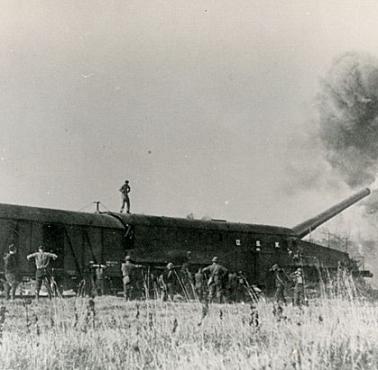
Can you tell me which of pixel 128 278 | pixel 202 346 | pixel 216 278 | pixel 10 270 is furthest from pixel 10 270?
pixel 202 346

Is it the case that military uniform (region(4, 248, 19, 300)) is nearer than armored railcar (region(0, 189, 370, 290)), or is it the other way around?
military uniform (region(4, 248, 19, 300))

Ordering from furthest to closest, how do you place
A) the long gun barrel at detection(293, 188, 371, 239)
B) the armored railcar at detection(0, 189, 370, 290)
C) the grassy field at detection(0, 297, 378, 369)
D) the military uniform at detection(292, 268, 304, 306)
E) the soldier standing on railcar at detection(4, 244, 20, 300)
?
the long gun barrel at detection(293, 188, 371, 239) → the armored railcar at detection(0, 189, 370, 290) → the soldier standing on railcar at detection(4, 244, 20, 300) → the military uniform at detection(292, 268, 304, 306) → the grassy field at detection(0, 297, 378, 369)

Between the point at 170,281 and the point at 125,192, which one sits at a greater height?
the point at 125,192

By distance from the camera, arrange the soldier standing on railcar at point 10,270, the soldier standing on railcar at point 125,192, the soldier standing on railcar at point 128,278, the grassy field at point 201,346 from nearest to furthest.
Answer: the grassy field at point 201,346, the soldier standing on railcar at point 10,270, the soldier standing on railcar at point 128,278, the soldier standing on railcar at point 125,192

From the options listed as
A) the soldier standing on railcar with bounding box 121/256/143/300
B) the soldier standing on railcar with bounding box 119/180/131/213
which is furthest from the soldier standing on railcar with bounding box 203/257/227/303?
the soldier standing on railcar with bounding box 119/180/131/213

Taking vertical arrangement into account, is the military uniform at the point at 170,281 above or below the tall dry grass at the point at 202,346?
above

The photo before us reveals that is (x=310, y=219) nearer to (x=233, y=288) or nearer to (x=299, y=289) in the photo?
(x=233, y=288)

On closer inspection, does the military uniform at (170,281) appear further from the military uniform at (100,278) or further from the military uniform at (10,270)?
the military uniform at (10,270)

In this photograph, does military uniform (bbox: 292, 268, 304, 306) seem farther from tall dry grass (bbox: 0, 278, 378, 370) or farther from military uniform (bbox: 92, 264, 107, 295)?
military uniform (bbox: 92, 264, 107, 295)

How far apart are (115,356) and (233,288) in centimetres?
1152

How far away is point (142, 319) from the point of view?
9.47 meters

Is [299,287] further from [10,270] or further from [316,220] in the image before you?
[316,220]

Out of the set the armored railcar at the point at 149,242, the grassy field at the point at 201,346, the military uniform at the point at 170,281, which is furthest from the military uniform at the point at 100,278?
the grassy field at the point at 201,346

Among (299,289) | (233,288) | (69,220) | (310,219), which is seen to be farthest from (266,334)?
(310,219)
